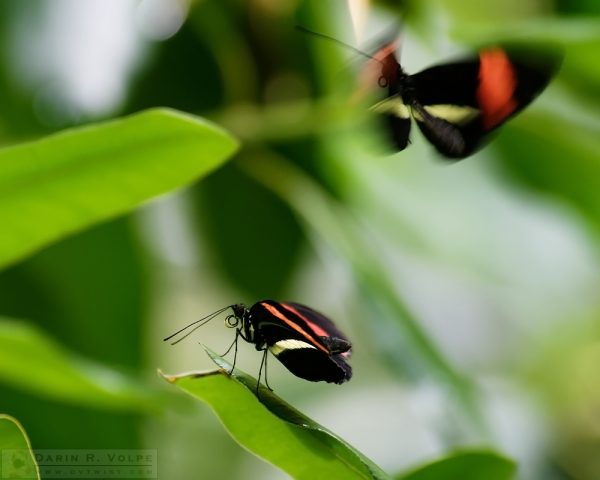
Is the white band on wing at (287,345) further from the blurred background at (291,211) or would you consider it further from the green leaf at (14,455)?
the blurred background at (291,211)

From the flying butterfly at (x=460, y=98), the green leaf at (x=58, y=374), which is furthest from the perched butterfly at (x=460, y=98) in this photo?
the green leaf at (x=58, y=374)

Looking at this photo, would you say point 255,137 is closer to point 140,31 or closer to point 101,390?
point 140,31

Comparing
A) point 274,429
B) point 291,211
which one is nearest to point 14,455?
point 274,429

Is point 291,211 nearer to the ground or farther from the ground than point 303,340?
farther from the ground

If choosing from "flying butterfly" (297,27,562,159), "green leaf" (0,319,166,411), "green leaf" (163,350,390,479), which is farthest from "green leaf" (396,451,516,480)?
"green leaf" (0,319,166,411)

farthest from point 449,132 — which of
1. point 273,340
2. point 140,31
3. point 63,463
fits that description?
point 140,31

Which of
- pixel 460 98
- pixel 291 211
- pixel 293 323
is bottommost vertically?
pixel 293 323

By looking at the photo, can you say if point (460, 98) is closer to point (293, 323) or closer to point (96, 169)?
point (293, 323)
